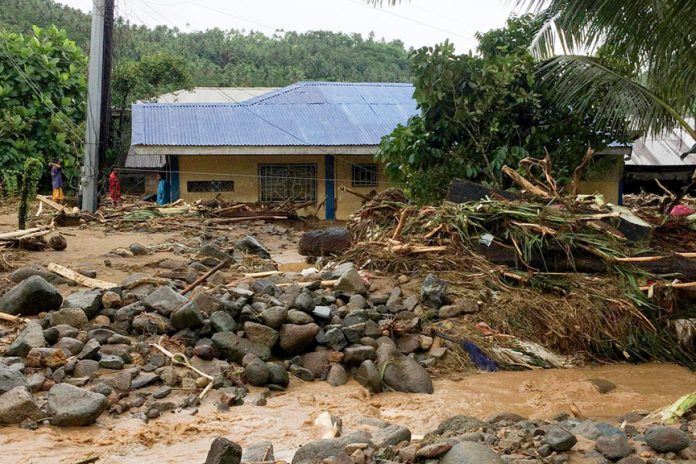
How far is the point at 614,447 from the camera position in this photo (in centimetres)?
422

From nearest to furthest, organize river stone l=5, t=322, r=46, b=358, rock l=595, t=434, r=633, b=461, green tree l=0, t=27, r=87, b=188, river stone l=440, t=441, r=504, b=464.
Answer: river stone l=440, t=441, r=504, b=464 → rock l=595, t=434, r=633, b=461 → river stone l=5, t=322, r=46, b=358 → green tree l=0, t=27, r=87, b=188

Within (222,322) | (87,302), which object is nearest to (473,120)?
(222,322)

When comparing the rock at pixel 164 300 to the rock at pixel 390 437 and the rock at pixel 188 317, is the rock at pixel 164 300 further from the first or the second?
the rock at pixel 390 437

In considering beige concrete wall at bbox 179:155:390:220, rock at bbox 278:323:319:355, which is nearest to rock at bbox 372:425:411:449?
rock at bbox 278:323:319:355

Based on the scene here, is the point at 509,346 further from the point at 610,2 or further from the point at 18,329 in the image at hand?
the point at 18,329

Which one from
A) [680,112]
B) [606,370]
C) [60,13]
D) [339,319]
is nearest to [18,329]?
[339,319]

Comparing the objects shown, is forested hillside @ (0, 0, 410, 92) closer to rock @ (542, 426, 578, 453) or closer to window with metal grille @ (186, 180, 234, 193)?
window with metal grille @ (186, 180, 234, 193)

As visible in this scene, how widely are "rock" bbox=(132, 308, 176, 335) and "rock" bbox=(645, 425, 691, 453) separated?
4280mm

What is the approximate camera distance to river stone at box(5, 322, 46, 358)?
6266 millimetres

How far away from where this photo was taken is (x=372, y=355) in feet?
23.3

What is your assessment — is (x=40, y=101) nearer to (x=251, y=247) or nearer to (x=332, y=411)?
(x=251, y=247)

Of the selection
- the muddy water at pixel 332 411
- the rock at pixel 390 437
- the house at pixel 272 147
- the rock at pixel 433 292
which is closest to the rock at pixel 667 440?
the rock at pixel 390 437

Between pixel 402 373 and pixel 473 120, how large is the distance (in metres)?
7.00

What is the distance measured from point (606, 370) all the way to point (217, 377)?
3867mm
